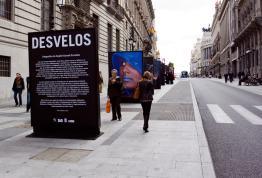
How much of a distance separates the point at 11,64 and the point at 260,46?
39.5 metres

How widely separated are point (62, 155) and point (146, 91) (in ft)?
10.7

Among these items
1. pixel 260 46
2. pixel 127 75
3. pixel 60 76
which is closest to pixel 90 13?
pixel 127 75

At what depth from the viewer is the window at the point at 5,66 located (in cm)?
1747

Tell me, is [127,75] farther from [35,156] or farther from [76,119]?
[35,156]

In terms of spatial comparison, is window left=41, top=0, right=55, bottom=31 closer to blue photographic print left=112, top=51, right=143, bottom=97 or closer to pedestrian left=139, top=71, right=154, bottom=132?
blue photographic print left=112, top=51, right=143, bottom=97

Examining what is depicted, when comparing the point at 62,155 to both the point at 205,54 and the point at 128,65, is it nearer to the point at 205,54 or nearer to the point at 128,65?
the point at 128,65

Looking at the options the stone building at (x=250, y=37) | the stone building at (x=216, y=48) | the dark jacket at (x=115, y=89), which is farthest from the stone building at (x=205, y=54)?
the dark jacket at (x=115, y=89)

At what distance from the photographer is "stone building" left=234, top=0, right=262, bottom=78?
4828cm

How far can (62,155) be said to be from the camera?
20.8ft

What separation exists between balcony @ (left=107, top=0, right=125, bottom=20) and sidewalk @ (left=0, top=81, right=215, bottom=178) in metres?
27.5

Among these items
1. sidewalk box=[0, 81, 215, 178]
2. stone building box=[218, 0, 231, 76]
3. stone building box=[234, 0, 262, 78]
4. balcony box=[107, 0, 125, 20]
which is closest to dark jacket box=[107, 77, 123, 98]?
sidewalk box=[0, 81, 215, 178]

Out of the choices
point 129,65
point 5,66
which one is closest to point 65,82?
point 129,65

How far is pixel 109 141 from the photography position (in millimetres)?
7512

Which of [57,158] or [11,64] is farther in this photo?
[11,64]
